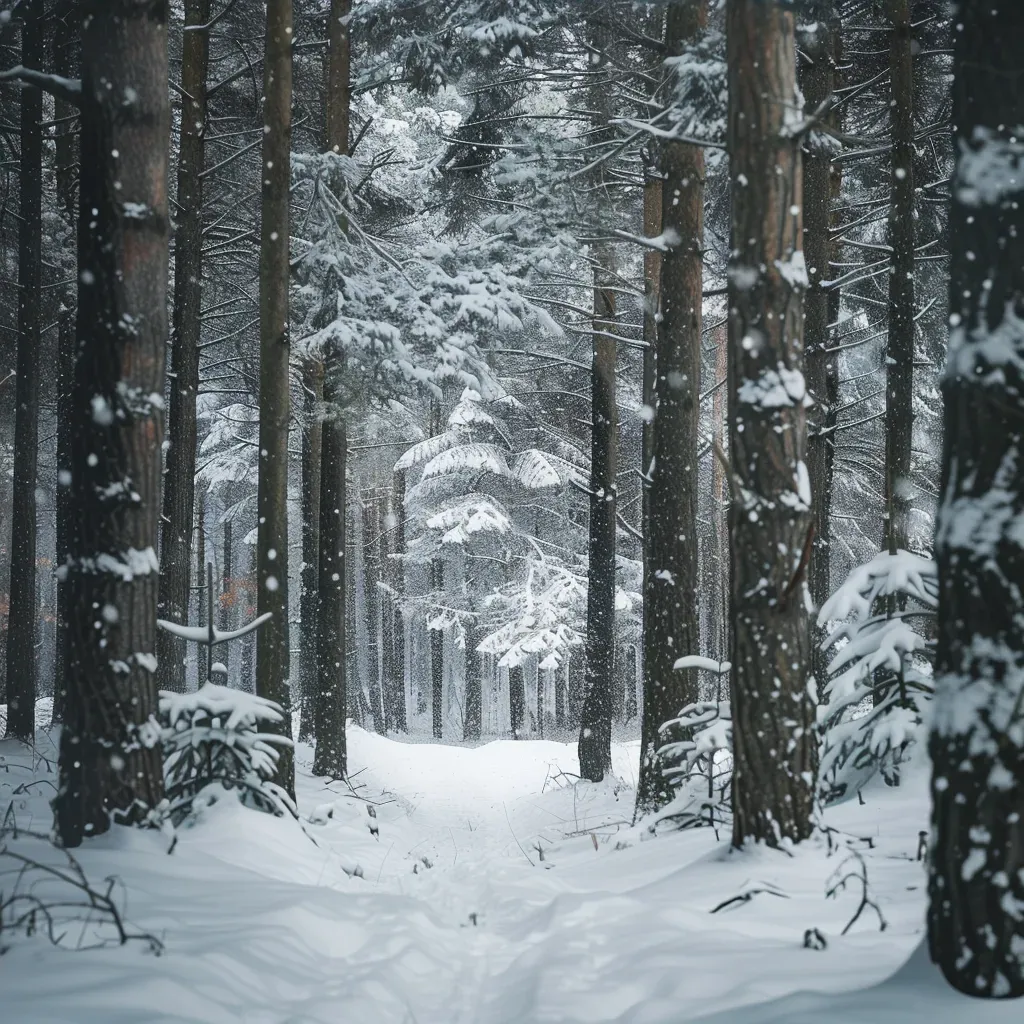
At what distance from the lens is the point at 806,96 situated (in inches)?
405

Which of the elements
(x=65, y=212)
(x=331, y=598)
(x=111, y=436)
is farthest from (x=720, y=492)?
(x=111, y=436)

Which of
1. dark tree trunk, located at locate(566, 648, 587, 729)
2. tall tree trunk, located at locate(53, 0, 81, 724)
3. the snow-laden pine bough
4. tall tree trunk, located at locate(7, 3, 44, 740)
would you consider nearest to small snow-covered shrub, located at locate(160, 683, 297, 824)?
the snow-laden pine bough

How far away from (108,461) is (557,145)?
7.35 meters

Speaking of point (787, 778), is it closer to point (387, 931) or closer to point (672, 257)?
point (387, 931)

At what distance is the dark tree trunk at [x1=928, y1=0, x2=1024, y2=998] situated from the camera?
2916 mm

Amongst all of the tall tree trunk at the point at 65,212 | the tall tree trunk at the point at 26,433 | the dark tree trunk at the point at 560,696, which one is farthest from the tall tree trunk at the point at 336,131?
the dark tree trunk at the point at 560,696

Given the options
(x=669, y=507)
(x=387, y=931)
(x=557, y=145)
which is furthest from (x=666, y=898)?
(x=557, y=145)

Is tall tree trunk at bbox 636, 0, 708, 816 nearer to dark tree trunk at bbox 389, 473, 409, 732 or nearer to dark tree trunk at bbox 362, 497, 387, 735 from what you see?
dark tree trunk at bbox 389, 473, 409, 732

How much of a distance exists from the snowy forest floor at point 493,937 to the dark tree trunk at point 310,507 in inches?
308

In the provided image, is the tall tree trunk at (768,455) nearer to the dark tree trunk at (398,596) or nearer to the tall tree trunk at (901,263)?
the tall tree trunk at (901,263)

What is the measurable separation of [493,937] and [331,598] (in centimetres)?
738

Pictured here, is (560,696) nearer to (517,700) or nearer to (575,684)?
(575,684)

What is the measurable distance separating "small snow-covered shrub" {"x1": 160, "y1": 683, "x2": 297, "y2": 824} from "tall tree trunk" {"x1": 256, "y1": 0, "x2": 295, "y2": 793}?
8.31ft

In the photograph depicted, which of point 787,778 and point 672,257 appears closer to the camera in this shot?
point 787,778
